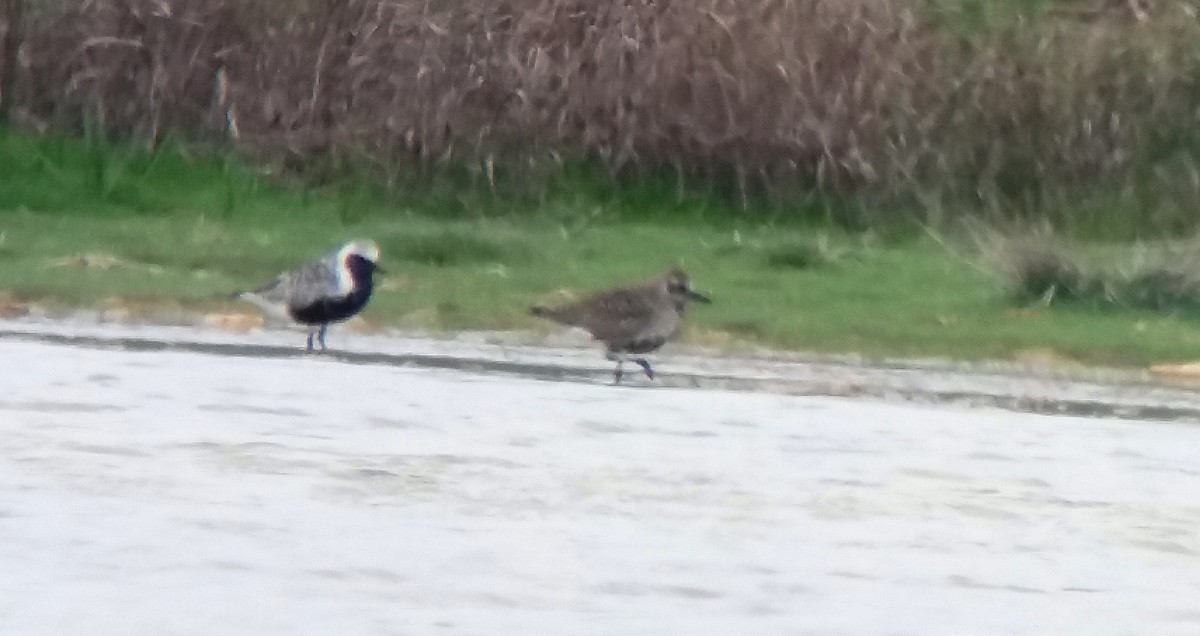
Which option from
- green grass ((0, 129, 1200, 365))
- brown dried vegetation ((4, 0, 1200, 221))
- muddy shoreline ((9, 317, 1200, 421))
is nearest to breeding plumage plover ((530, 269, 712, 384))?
muddy shoreline ((9, 317, 1200, 421))

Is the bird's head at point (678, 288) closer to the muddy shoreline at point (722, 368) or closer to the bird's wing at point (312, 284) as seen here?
the muddy shoreline at point (722, 368)

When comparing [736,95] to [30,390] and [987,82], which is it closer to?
[987,82]

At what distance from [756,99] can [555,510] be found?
12.5 metres

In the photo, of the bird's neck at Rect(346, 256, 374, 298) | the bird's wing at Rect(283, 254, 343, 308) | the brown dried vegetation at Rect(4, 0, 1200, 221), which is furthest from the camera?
the brown dried vegetation at Rect(4, 0, 1200, 221)

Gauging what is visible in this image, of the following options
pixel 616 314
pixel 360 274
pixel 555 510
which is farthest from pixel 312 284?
pixel 555 510

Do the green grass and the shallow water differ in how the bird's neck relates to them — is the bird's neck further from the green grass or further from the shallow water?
the green grass

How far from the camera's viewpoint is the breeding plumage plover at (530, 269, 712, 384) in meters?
14.2

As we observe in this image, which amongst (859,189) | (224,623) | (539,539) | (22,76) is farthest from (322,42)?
(224,623)

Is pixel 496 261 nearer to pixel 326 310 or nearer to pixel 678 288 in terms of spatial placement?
pixel 326 310

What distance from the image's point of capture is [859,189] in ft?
73.6

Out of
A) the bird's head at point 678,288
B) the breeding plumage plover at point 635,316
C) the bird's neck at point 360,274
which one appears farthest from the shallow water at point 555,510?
the bird's neck at point 360,274

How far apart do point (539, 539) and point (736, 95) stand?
13.1 m

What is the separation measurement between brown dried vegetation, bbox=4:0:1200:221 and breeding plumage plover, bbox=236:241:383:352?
22.9 ft

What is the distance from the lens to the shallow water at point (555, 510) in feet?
27.4
